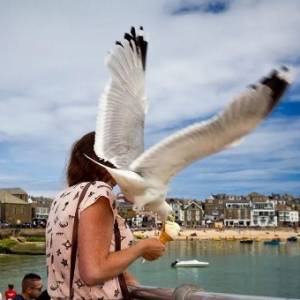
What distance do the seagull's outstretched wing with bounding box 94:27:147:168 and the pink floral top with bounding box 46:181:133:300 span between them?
324 millimetres

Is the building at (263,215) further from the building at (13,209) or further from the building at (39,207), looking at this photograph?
the building at (13,209)

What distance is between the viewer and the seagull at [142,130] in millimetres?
2266

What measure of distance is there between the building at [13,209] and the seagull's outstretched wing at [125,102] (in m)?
103

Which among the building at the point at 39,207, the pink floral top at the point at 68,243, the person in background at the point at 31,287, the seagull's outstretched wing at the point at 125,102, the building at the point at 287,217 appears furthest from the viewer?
the building at the point at 287,217

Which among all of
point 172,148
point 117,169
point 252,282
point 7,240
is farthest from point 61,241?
point 7,240

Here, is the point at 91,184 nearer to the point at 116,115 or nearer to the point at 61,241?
the point at 61,241

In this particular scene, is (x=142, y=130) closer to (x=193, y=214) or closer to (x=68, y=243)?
(x=68, y=243)

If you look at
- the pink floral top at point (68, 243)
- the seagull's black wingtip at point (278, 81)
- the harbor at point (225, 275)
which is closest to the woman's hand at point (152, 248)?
the pink floral top at point (68, 243)

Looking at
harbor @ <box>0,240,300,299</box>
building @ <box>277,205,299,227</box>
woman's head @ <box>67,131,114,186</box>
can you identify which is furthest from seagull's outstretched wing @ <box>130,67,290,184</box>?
building @ <box>277,205,299,227</box>

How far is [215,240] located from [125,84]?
11675cm

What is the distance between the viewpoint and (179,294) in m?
2.45

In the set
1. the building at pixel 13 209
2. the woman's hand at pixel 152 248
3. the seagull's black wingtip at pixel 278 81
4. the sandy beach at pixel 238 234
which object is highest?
the building at pixel 13 209

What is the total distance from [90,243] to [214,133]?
64cm

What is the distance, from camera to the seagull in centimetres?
227
